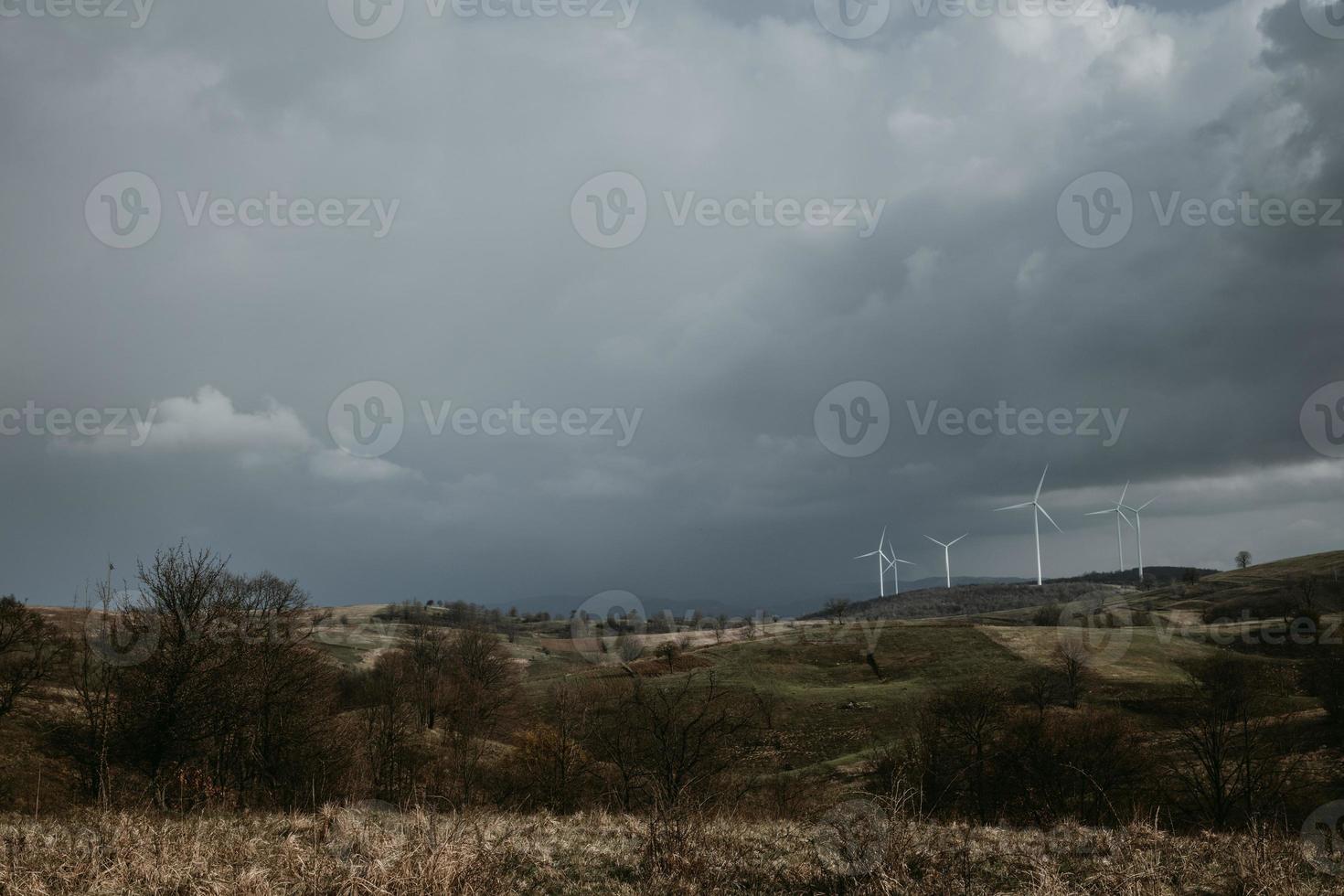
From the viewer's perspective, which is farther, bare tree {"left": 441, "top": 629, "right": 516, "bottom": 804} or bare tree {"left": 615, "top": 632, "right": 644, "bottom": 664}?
bare tree {"left": 615, "top": 632, "right": 644, "bottom": 664}

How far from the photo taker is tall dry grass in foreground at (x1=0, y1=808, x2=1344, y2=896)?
8.82 m

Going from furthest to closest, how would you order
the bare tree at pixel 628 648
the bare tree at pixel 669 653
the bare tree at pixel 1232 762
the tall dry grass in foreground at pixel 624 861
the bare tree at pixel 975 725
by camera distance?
the bare tree at pixel 628 648 → the bare tree at pixel 669 653 → the bare tree at pixel 975 725 → the bare tree at pixel 1232 762 → the tall dry grass in foreground at pixel 624 861

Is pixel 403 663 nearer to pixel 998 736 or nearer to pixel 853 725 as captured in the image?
pixel 853 725

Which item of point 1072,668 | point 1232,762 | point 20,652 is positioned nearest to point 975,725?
point 1232,762

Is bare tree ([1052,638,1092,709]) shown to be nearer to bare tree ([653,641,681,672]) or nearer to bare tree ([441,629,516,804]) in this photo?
bare tree ([653,641,681,672])

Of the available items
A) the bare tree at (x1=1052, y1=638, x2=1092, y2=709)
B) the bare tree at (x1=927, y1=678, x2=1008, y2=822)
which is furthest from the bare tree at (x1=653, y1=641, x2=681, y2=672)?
the bare tree at (x1=927, y1=678, x2=1008, y2=822)

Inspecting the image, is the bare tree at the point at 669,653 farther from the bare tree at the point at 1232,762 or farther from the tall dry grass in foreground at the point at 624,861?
the tall dry grass in foreground at the point at 624,861

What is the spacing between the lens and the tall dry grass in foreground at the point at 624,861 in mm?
8820

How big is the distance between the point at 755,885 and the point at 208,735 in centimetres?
3019

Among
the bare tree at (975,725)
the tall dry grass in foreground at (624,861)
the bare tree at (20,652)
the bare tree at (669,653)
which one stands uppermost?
the tall dry grass in foreground at (624,861)

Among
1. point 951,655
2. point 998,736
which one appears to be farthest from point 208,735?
point 951,655

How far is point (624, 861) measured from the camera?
10617mm

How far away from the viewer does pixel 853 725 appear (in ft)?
254

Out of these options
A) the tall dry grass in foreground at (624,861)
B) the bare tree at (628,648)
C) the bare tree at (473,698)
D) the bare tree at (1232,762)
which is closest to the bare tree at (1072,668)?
the bare tree at (1232,762)
